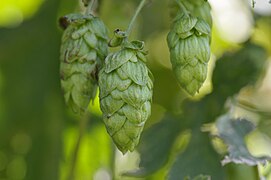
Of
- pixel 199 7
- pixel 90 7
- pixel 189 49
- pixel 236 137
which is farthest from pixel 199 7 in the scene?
pixel 236 137

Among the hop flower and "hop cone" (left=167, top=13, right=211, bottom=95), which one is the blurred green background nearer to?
the hop flower

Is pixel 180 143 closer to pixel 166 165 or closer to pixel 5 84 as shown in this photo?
pixel 166 165

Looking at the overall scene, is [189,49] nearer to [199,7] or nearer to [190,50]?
[190,50]

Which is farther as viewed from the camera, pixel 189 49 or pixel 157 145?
pixel 157 145

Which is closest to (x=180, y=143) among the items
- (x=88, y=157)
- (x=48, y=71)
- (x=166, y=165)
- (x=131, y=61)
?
(x=166, y=165)

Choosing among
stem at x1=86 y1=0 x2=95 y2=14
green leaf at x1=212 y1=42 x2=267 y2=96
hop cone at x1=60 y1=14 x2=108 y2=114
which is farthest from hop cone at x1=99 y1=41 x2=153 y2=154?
green leaf at x1=212 y1=42 x2=267 y2=96

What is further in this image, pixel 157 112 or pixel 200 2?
pixel 157 112
